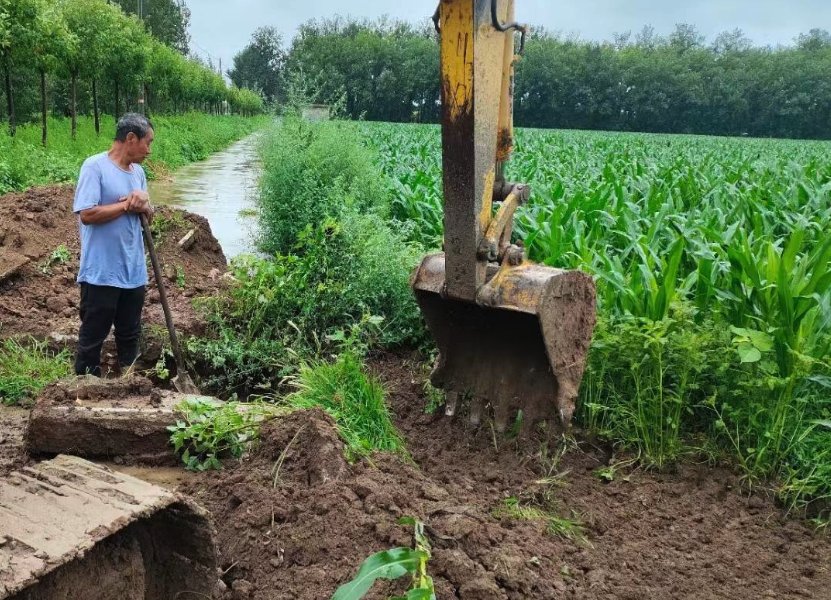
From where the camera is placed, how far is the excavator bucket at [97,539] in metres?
1.95

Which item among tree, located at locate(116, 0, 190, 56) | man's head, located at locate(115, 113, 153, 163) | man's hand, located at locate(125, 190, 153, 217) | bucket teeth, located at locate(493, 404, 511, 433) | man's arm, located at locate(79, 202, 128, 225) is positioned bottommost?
bucket teeth, located at locate(493, 404, 511, 433)

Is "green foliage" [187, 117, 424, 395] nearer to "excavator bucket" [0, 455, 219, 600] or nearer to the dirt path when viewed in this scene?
the dirt path

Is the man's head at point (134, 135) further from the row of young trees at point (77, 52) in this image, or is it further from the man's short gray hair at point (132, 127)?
the row of young trees at point (77, 52)

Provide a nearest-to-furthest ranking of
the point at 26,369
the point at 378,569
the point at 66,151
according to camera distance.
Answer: the point at 378,569, the point at 26,369, the point at 66,151

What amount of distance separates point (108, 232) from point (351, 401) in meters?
1.81

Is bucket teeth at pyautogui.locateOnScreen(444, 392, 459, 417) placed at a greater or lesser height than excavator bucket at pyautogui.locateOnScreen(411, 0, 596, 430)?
lesser

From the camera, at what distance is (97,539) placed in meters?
2.03

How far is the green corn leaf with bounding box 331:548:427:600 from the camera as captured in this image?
5.95ft

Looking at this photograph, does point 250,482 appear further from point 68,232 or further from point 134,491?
point 68,232

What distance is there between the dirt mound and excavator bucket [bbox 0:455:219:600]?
2.88 meters

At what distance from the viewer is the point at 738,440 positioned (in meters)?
3.58

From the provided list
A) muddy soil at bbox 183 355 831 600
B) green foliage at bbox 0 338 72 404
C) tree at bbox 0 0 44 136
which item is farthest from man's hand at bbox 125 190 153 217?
Answer: tree at bbox 0 0 44 136

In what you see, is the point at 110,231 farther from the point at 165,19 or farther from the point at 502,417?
the point at 165,19

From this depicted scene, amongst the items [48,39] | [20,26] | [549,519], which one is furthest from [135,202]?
[48,39]
